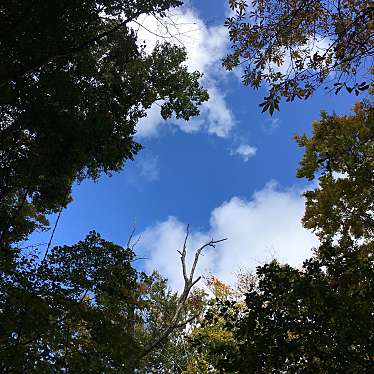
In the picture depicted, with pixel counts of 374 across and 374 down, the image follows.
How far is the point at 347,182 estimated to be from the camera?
1152cm

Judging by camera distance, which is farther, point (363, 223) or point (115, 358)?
point (363, 223)

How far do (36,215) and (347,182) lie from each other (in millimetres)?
12190

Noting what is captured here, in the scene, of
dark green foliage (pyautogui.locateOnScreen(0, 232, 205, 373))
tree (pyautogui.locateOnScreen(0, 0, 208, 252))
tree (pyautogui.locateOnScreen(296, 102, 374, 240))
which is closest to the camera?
dark green foliage (pyautogui.locateOnScreen(0, 232, 205, 373))

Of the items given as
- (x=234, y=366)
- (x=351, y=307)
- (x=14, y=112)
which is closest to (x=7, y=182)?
(x=14, y=112)

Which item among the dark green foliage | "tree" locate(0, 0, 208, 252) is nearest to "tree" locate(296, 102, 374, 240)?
"tree" locate(0, 0, 208, 252)

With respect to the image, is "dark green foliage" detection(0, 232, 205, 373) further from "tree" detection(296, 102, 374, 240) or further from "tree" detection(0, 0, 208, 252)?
"tree" detection(296, 102, 374, 240)

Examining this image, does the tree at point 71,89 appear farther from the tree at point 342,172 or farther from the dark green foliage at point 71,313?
the tree at point 342,172

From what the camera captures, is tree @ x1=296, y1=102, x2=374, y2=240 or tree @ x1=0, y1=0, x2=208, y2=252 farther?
tree @ x1=296, y1=102, x2=374, y2=240

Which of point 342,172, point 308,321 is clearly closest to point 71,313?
point 308,321

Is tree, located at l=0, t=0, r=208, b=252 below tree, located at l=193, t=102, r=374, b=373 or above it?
above

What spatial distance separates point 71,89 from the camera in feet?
29.4

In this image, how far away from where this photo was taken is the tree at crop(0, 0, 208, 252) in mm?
7965

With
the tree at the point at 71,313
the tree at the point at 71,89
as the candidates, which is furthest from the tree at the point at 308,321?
the tree at the point at 71,89

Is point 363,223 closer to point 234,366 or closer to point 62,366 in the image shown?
point 234,366
